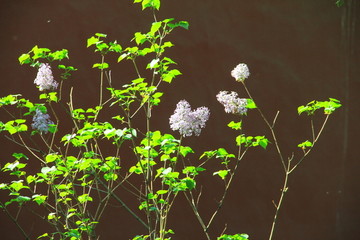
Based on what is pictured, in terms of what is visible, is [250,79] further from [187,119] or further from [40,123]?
[40,123]

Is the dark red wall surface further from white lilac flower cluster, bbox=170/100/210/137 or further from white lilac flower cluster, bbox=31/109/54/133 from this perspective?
white lilac flower cluster, bbox=170/100/210/137

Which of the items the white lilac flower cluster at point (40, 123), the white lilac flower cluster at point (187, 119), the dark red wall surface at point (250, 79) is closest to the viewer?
the white lilac flower cluster at point (187, 119)

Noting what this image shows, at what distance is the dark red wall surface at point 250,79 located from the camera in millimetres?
4934

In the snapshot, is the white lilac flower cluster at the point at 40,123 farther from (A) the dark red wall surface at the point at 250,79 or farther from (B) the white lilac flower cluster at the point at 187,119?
(A) the dark red wall surface at the point at 250,79

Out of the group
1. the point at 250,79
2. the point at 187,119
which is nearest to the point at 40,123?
the point at 187,119

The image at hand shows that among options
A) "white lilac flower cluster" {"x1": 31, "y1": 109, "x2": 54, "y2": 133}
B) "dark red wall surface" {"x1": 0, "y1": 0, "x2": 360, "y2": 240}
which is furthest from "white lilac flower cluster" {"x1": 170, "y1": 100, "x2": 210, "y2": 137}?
"dark red wall surface" {"x1": 0, "y1": 0, "x2": 360, "y2": 240}

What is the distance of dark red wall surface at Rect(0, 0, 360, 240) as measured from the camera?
16.2 feet

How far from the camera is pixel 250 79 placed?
519cm

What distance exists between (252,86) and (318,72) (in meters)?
0.62

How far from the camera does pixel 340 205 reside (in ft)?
17.5

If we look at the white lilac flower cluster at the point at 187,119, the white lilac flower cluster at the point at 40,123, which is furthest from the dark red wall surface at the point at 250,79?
the white lilac flower cluster at the point at 187,119

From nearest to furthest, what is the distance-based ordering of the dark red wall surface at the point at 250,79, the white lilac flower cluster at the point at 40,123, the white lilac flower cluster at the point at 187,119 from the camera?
the white lilac flower cluster at the point at 187,119, the white lilac flower cluster at the point at 40,123, the dark red wall surface at the point at 250,79

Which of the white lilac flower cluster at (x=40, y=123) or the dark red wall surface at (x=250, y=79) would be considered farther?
the dark red wall surface at (x=250, y=79)

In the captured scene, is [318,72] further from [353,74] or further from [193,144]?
[193,144]
